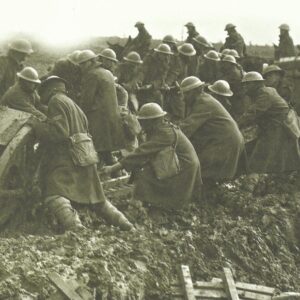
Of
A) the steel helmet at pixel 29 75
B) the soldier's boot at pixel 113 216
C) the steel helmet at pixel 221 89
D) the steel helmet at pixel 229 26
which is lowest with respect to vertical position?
the soldier's boot at pixel 113 216

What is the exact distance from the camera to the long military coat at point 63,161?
829 centimetres

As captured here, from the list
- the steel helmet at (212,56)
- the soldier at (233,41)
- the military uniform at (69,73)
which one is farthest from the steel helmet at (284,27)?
the military uniform at (69,73)

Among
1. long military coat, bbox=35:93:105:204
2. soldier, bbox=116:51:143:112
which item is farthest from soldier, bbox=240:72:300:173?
long military coat, bbox=35:93:105:204

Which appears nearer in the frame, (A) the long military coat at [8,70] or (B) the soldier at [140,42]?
(A) the long military coat at [8,70]

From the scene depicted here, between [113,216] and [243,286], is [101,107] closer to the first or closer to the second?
[113,216]

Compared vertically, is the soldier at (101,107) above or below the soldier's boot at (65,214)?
above

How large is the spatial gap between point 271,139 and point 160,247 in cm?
406

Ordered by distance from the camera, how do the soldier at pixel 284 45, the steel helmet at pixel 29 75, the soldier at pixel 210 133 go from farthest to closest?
the soldier at pixel 284 45 → the soldier at pixel 210 133 → the steel helmet at pixel 29 75

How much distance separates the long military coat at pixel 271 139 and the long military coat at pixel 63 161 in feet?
11.9

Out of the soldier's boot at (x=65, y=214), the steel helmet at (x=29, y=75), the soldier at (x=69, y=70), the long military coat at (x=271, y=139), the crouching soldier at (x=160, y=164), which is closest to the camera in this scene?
the soldier's boot at (x=65, y=214)

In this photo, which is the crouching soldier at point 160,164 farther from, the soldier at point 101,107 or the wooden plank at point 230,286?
the wooden plank at point 230,286

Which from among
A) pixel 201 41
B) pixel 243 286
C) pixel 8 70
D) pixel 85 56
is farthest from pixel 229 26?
pixel 243 286

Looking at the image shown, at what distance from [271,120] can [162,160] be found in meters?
3.03

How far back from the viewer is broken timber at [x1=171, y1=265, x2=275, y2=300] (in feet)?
23.9
